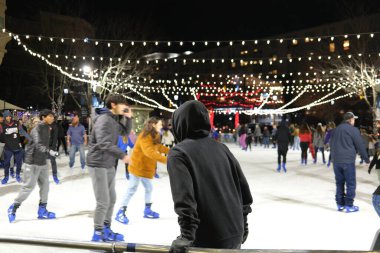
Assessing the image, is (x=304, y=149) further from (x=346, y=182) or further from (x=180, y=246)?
(x=180, y=246)

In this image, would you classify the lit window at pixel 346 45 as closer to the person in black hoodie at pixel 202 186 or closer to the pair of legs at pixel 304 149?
the pair of legs at pixel 304 149

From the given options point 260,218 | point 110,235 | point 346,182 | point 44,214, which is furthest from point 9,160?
point 346,182

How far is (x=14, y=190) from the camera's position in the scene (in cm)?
862

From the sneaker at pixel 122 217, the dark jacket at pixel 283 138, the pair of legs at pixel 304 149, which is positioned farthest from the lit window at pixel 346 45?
the sneaker at pixel 122 217

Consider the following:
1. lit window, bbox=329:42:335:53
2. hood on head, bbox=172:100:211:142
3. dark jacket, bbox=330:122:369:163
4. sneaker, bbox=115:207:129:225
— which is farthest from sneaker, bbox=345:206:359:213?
lit window, bbox=329:42:335:53

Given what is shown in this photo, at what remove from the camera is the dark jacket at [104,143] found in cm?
462

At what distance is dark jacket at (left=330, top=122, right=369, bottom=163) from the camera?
6.70 meters

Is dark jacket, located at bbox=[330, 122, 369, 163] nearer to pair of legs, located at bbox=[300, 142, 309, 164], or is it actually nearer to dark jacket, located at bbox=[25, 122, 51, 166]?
dark jacket, located at bbox=[25, 122, 51, 166]

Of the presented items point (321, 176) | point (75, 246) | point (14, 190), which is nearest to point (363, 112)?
point (321, 176)

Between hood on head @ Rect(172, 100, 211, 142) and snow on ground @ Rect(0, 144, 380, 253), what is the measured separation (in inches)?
81.7

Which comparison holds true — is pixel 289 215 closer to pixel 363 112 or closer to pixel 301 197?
pixel 301 197

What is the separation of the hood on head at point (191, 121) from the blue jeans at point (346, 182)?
16.8 ft

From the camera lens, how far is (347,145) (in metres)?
6.76

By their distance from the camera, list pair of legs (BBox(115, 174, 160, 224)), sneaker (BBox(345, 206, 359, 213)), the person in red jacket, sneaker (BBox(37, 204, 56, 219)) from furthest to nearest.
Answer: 1. the person in red jacket
2. sneaker (BBox(345, 206, 359, 213))
3. sneaker (BBox(37, 204, 56, 219))
4. pair of legs (BBox(115, 174, 160, 224))
